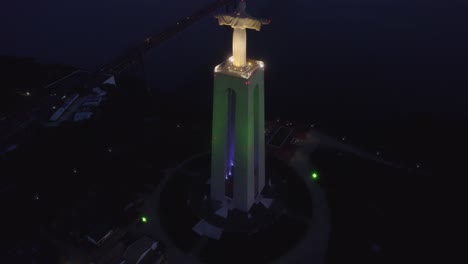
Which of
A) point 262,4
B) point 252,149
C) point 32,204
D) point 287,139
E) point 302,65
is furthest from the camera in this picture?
point 262,4

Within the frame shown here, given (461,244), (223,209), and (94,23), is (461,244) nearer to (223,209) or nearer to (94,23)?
(223,209)

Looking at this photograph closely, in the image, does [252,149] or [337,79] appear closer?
[252,149]

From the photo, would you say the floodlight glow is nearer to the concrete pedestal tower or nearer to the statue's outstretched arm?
the concrete pedestal tower

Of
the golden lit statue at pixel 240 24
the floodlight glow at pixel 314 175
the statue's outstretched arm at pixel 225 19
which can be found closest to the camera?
the golden lit statue at pixel 240 24

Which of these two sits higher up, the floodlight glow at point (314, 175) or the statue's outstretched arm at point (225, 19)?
the statue's outstretched arm at point (225, 19)

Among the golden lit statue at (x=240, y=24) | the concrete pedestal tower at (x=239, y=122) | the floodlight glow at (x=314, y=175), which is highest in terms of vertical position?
the golden lit statue at (x=240, y=24)

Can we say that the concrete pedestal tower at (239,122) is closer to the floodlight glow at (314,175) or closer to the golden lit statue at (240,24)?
the golden lit statue at (240,24)

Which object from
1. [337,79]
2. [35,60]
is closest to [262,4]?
[337,79]

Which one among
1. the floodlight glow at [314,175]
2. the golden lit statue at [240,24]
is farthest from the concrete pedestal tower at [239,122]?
the floodlight glow at [314,175]

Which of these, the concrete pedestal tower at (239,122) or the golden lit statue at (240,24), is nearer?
the golden lit statue at (240,24)

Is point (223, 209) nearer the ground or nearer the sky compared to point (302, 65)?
nearer the ground
